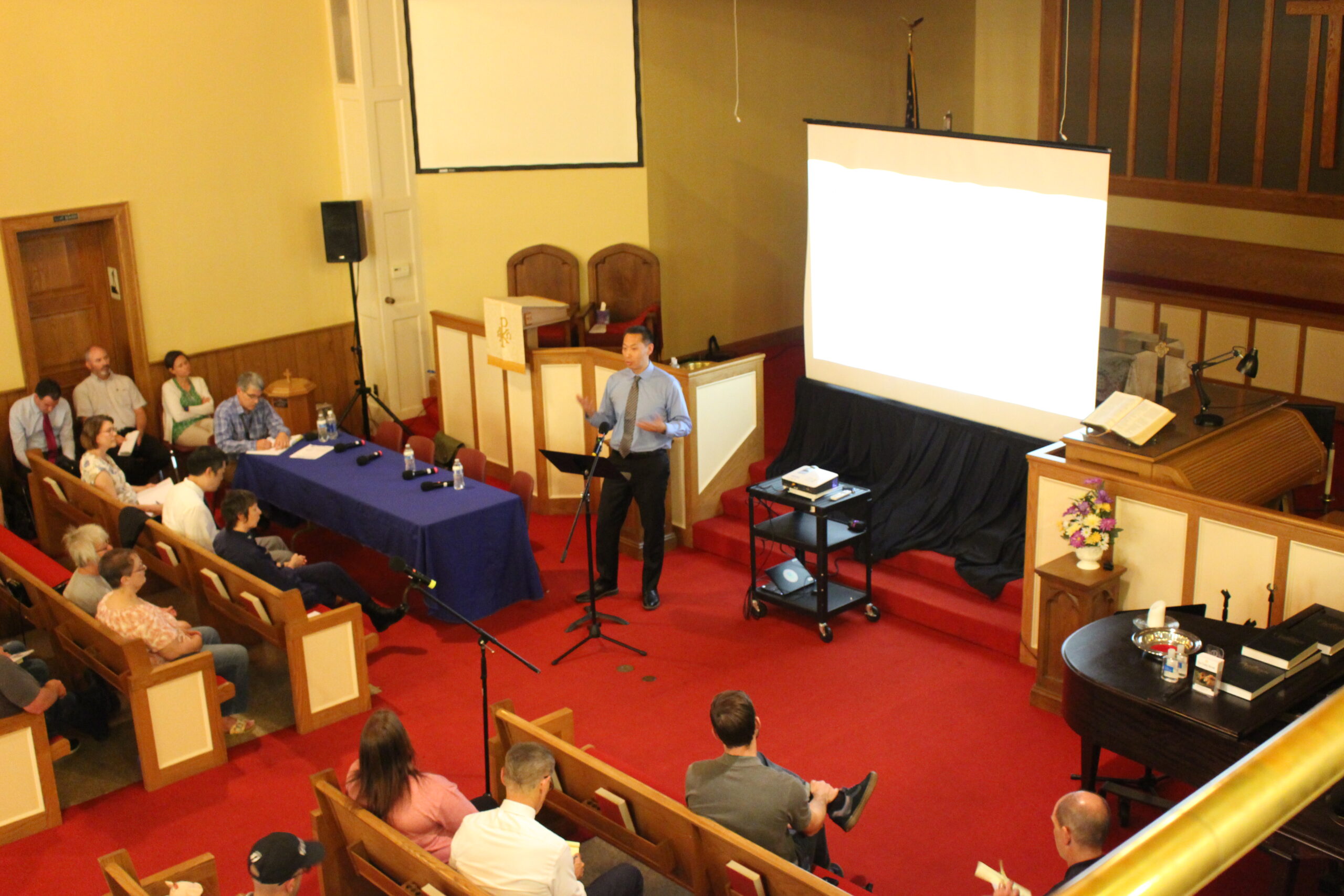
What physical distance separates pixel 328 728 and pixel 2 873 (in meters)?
1.52

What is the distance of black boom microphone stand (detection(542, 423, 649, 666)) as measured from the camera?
21.6 ft

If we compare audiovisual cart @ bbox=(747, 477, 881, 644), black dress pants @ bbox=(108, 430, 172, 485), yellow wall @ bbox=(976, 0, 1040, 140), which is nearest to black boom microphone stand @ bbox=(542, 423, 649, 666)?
audiovisual cart @ bbox=(747, 477, 881, 644)

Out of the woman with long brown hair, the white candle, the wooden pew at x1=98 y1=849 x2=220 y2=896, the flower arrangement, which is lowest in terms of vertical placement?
the wooden pew at x1=98 y1=849 x2=220 y2=896

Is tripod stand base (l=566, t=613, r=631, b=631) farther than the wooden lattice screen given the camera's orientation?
No

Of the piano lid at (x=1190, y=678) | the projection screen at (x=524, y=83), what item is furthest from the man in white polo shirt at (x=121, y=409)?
the piano lid at (x=1190, y=678)

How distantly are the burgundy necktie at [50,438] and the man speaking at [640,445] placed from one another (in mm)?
3823

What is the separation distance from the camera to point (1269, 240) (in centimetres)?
944

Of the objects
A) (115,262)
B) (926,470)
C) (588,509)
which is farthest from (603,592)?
(115,262)

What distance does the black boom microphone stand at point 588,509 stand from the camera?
6.57 m

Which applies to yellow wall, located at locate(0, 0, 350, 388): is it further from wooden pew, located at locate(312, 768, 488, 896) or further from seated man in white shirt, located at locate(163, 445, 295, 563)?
wooden pew, located at locate(312, 768, 488, 896)

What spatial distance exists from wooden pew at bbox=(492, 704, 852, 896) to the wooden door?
19.1 feet

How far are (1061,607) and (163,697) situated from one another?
417 cm

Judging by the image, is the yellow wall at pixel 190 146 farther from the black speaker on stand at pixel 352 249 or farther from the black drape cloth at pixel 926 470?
the black drape cloth at pixel 926 470

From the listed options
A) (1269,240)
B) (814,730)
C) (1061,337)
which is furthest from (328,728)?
(1269,240)
